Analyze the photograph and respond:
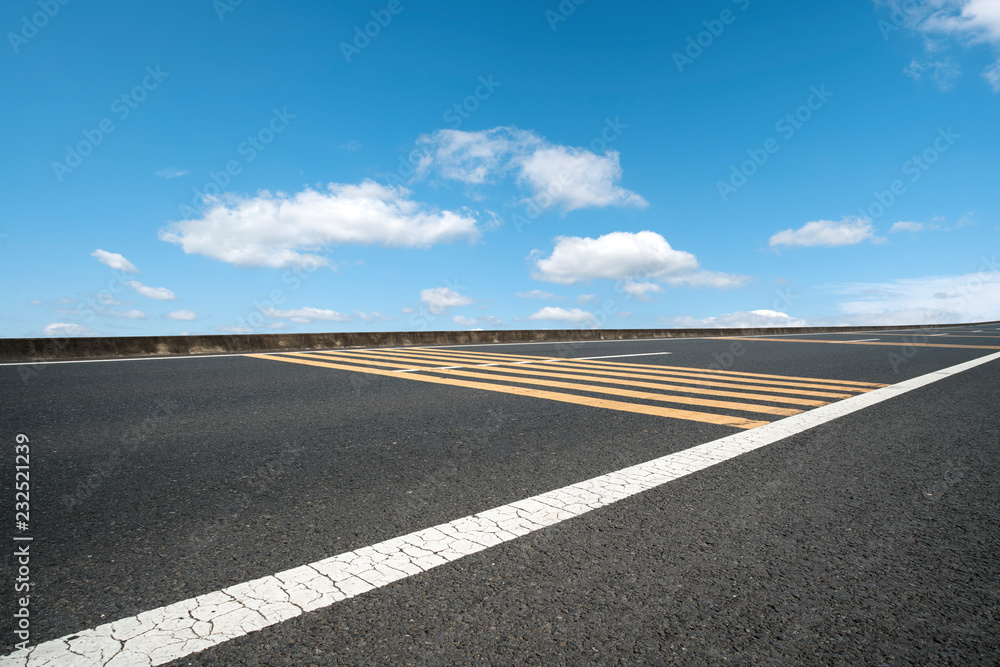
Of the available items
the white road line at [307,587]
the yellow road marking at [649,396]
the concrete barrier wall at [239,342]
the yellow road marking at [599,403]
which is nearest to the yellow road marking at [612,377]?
the yellow road marking at [649,396]

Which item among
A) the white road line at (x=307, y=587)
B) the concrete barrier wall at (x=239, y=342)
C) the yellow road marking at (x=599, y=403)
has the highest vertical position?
the concrete barrier wall at (x=239, y=342)

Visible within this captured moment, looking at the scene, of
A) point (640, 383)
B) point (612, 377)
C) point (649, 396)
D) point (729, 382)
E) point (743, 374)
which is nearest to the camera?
point (649, 396)

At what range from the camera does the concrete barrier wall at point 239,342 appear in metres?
11.4

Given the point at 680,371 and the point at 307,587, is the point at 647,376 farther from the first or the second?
the point at 307,587

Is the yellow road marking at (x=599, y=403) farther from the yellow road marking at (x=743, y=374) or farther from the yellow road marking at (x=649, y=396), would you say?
the yellow road marking at (x=743, y=374)

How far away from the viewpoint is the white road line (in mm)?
1578

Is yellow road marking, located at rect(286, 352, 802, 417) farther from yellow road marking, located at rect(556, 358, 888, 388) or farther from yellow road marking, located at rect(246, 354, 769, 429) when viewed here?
yellow road marking, located at rect(556, 358, 888, 388)

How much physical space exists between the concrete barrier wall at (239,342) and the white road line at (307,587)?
12085 millimetres

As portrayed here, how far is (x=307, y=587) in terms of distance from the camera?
191 cm

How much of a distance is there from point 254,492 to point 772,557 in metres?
2.44

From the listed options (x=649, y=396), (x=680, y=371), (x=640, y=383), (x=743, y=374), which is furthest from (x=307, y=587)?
(x=743, y=374)

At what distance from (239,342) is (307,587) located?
13.8 meters

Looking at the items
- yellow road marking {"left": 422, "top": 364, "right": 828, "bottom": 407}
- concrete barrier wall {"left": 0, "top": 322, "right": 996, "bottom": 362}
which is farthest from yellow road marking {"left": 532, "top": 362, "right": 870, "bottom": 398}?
concrete barrier wall {"left": 0, "top": 322, "right": 996, "bottom": 362}

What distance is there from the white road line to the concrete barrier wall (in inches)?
476
